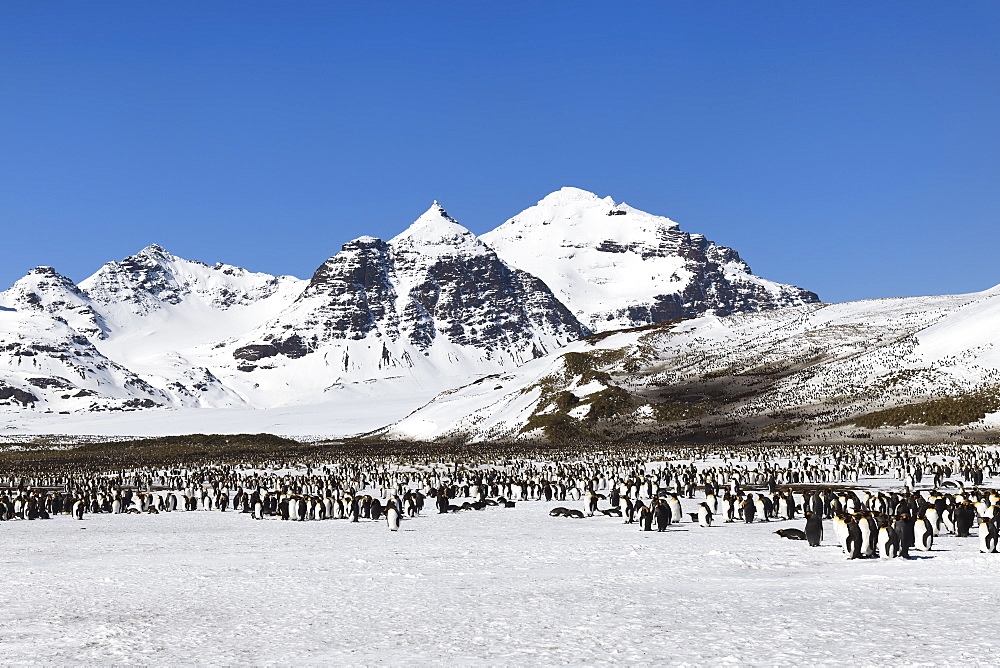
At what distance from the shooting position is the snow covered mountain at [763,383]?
64.7 m

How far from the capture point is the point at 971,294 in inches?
4722

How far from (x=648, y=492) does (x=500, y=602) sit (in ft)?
55.3

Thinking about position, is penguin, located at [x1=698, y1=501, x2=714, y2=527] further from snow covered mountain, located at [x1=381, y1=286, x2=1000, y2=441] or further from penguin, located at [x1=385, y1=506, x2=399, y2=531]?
snow covered mountain, located at [x1=381, y1=286, x2=1000, y2=441]

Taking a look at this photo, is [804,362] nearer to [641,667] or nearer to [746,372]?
[746,372]

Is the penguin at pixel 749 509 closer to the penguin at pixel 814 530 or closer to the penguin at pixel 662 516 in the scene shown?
the penguin at pixel 662 516

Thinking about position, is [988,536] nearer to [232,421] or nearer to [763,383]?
[763,383]

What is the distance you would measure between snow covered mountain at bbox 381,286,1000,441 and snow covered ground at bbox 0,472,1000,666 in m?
46.2

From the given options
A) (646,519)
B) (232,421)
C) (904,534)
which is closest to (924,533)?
(904,534)

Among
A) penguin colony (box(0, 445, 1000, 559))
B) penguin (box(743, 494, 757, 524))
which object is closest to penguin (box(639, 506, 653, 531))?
penguin colony (box(0, 445, 1000, 559))

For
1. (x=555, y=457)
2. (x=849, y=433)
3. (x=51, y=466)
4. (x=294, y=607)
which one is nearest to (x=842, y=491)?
(x=294, y=607)

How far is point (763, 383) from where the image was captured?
3191 inches

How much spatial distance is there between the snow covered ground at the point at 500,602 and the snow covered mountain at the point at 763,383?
152ft

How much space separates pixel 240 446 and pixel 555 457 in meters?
41.0

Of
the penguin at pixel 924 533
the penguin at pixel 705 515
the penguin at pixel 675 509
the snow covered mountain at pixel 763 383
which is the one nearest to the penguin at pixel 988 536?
the penguin at pixel 924 533
